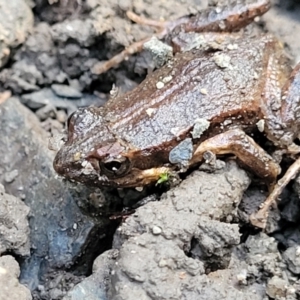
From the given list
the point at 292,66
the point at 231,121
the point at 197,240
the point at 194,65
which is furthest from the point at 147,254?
the point at 292,66

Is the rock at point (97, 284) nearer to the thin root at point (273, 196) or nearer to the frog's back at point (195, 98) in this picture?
the frog's back at point (195, 98)

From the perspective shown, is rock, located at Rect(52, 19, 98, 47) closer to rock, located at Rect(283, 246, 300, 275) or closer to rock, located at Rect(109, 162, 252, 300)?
rock, located at Rect(109, 162, 252, 300)

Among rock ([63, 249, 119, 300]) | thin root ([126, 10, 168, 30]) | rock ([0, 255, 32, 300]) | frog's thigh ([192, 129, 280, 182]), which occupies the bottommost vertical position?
rock ([0, 255, 32, 300])

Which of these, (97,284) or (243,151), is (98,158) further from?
(243,151)

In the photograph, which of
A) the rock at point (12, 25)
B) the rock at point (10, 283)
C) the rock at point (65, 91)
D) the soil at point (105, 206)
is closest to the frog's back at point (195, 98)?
the soil at point (105, 206)

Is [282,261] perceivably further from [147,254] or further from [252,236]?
[147,254]

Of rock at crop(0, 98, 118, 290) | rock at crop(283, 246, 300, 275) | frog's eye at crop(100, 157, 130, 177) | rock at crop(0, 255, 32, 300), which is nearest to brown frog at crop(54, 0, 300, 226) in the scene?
frog's eye at crop(100, 157, 130, 177)
